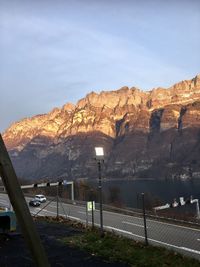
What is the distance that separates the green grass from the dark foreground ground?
12.0 inches

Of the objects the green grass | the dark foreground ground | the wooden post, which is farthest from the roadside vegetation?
the wooden post

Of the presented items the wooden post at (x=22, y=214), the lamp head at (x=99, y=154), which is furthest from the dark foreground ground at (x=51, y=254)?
the wooden post at (x=22, y=214)

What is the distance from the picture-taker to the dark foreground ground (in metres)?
8.81

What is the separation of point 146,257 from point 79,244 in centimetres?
245

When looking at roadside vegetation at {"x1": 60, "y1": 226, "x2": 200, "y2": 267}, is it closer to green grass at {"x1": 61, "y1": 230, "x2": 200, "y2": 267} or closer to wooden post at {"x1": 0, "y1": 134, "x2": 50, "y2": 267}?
green grass at {"x1": 61, "y1": 230, "x2": 200, "y2": 267}

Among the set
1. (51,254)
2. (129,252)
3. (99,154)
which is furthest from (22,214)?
(99,154)

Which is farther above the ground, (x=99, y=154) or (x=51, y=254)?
(x=99, y=154)

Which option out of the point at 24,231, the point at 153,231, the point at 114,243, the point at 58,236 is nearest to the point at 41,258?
the point at 24,231

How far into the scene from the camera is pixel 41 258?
14.5 feet

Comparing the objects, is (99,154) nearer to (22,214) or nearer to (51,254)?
(51,254)

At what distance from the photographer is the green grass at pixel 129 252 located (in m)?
8.67

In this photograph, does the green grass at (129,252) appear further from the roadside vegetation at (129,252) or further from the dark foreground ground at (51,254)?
the dark foreground ground at (51,254)

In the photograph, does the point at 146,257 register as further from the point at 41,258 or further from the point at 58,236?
the point at 41,258

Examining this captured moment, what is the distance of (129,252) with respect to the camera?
9578 mm
